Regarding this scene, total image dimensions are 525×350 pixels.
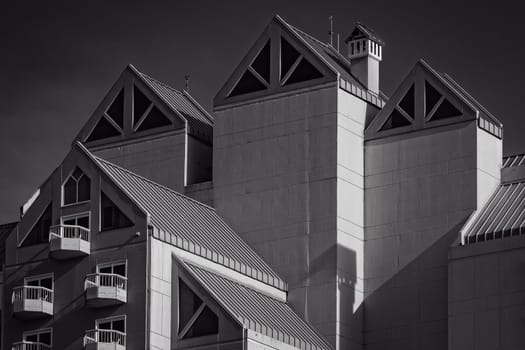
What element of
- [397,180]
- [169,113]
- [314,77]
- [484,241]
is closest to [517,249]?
[484,241]

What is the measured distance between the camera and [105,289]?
95938 millimetres

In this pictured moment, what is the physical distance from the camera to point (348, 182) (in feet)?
347

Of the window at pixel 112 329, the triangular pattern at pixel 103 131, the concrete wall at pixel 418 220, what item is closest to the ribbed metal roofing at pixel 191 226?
the window at pixel 112 329

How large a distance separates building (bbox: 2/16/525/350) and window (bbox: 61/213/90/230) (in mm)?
92

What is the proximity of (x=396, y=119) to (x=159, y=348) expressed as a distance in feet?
71.1

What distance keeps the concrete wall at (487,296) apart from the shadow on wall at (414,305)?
8.94 ft

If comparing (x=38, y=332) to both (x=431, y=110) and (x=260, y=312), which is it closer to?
(x=260, y=312)

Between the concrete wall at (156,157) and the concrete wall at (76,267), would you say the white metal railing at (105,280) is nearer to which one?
the concrete wall at (76,267)

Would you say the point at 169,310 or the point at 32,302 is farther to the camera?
the point at 32,302

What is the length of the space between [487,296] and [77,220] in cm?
2320

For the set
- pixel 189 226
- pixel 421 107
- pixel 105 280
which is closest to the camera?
pixel 105 280

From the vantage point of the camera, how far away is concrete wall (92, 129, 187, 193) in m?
112

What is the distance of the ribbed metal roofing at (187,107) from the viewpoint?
112562 millimetres

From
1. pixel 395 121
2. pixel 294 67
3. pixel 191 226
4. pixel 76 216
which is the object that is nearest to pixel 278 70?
pixel 294 67
